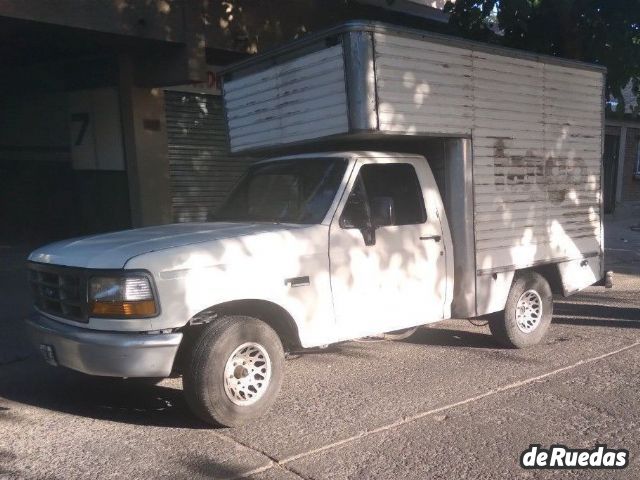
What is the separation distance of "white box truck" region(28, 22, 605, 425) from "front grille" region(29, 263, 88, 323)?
17 mm

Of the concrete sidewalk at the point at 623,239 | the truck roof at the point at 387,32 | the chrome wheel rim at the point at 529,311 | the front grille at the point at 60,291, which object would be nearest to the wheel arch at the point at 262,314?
the front grille at the point at 60,291

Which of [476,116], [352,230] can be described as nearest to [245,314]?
[352,230]

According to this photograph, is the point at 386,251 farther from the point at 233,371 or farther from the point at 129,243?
the point at 129,243

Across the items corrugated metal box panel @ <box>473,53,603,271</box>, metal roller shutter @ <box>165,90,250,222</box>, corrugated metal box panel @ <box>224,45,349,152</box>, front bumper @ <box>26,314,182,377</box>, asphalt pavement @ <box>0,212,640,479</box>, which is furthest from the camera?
metal roller shutter @ <box>165,90,250,222</box>

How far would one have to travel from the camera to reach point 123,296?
4.06 meters

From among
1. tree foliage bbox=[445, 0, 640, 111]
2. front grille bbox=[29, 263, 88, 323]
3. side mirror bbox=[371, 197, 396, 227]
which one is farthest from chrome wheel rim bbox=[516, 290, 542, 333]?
front grille bbox=[29, 263, 88, 323]

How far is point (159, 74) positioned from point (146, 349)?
6911 mm

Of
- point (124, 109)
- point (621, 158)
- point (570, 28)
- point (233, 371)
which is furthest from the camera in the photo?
point (621, 158)

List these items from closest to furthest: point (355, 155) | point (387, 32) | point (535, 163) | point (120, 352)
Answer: point (120, 352) < point (387, 32) < point (355, 155) < point (535, 163)

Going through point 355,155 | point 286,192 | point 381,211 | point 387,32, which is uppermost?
point 387,32

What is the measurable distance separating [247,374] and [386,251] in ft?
4.89

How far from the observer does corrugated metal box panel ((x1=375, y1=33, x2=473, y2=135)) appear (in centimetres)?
507

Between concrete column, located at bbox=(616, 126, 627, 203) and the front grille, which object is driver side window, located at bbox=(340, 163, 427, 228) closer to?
the front grille

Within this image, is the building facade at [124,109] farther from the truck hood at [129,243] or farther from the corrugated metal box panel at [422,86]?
the corrugated metal box panel at [422,86]
